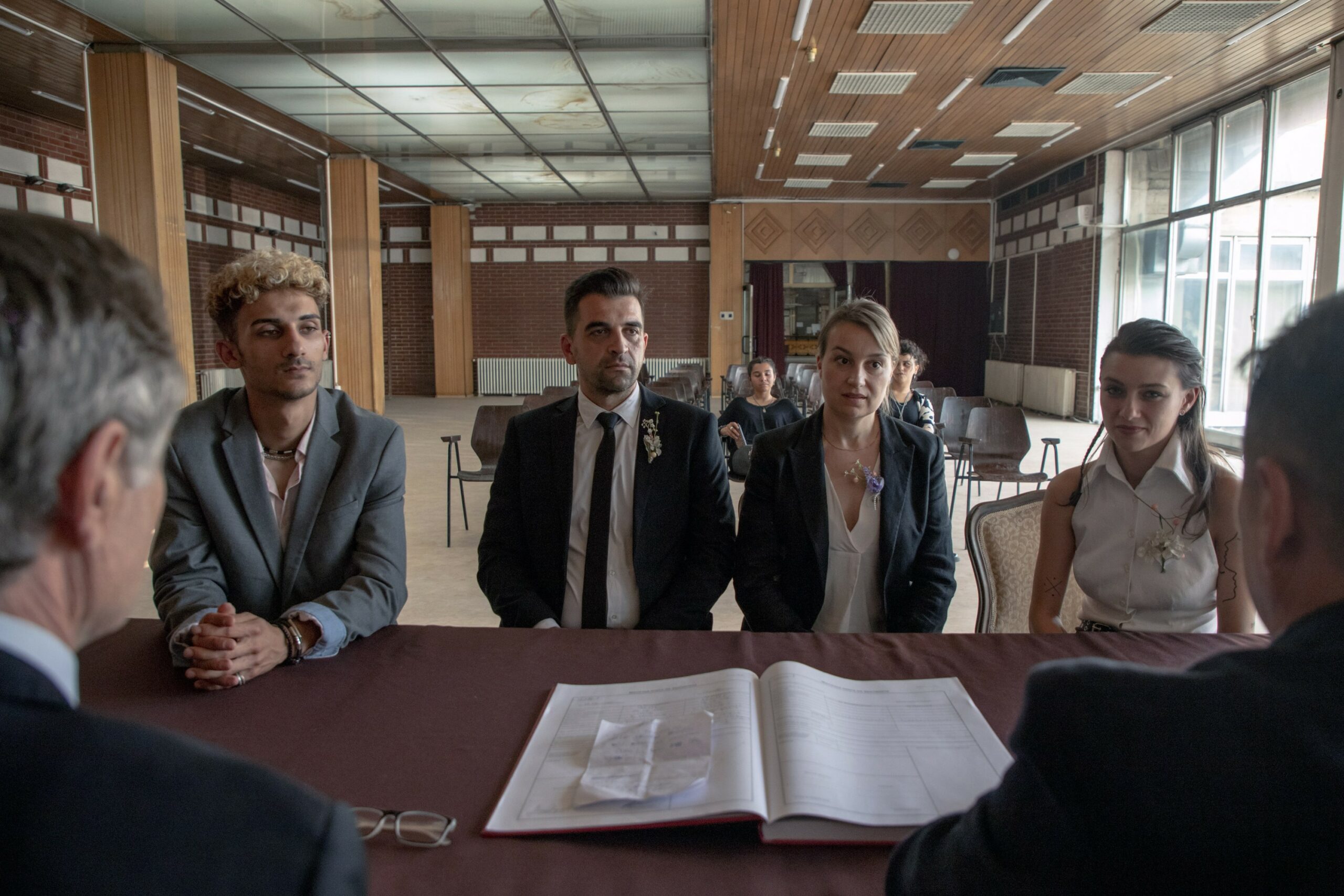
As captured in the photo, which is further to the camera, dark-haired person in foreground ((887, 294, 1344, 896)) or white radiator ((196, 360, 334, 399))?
white radiator ((196, 360, 334, 399))

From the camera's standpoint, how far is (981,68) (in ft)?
25.6

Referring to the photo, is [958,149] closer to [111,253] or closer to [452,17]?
[452,17]

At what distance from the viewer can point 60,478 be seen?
0.51m

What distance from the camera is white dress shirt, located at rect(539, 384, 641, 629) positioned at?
6.78 ft

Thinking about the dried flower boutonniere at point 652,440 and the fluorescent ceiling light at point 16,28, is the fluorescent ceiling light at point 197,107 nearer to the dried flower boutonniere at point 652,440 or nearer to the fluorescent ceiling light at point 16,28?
the fluorescent ceiling light at point 16,28

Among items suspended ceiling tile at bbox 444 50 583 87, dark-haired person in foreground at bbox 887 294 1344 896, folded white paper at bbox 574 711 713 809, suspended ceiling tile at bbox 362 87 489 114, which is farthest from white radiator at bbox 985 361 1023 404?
dark-haired person in foreground at bbox 887 294 1344 896

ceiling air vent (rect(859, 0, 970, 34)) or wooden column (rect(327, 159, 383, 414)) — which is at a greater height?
ceiling air vent (rect(859, 0, 970, 34))

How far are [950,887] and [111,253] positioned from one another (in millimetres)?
752

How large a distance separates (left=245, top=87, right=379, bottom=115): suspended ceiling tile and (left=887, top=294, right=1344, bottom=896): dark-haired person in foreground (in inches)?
366

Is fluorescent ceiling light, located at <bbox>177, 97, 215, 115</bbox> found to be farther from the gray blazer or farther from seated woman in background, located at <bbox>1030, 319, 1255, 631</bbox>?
seated woman in background, located at <bbox>1030, 319, 1255, 631</bbox>

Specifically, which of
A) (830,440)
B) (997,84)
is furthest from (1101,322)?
(830,440)

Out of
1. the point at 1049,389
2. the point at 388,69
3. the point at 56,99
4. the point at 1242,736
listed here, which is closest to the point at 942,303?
the point at 1049,389

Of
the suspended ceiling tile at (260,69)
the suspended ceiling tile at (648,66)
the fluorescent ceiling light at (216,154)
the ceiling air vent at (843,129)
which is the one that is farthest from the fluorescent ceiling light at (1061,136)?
the fluorescent ceiling light at (216,154)

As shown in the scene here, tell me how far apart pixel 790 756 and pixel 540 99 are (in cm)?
887
